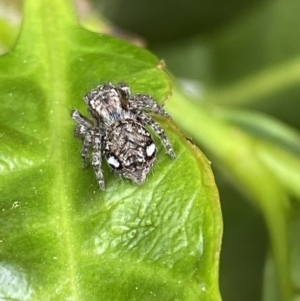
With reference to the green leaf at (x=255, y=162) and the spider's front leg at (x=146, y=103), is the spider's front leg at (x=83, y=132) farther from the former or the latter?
the green leaf at (x=255, y=162)

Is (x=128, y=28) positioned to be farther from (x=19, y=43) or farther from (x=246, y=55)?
(x=19, y=43)

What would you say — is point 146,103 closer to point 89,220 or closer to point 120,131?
point 120,131

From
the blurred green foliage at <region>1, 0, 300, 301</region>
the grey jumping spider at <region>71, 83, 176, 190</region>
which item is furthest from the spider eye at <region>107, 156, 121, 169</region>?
the blurred green foliage at <region>1, 0, 300, 301</region>

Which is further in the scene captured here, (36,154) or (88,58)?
(88,58)

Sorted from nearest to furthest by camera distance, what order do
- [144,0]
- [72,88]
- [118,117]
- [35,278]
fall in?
[35,278], [72,88], [118,117], [144,0]

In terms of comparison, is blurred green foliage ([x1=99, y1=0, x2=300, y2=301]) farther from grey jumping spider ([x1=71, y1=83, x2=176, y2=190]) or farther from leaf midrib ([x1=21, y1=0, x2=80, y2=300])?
leaf midrib ([x1=21, y1=0, x2=80, y2=300])

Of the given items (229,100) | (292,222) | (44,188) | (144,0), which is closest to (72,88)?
(44,188)

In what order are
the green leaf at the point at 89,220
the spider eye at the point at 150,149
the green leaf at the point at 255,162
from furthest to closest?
the green leaf at the point at 255,162
the spider eye at the point at 150,149
the green leaf at the point at 89,220

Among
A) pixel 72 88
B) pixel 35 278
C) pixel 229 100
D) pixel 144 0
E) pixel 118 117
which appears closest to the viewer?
pixel 35 278

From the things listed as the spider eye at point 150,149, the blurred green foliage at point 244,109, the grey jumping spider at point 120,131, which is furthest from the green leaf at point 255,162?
the spider eye at point 150,149
